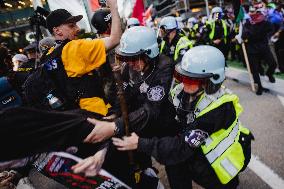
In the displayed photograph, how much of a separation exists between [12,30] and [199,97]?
1473 inches

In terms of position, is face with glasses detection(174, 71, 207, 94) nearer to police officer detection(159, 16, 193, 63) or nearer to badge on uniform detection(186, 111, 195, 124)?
badge on uniform detection(186, 111, 195, 124)

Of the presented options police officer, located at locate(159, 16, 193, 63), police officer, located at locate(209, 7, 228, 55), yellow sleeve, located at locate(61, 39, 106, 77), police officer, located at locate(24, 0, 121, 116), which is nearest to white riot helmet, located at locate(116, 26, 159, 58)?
police officer, located at locate(24, 0, 121, 116)

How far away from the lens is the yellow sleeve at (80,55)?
8.17 ft

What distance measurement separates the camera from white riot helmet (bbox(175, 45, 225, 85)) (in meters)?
2.42

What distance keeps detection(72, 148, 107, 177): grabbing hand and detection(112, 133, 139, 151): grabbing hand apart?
0.14 meters

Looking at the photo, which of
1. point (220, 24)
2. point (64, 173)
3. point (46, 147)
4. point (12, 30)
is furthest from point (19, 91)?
point (12, 30)

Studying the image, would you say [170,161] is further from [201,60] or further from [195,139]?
[201,60]

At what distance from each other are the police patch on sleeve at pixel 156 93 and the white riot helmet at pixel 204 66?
20 centimetres

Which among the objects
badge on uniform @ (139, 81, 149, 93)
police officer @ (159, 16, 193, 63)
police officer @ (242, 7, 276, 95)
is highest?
badge on uniform @ (139, 81, 149, 93)

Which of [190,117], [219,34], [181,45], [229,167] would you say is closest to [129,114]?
[190,117]

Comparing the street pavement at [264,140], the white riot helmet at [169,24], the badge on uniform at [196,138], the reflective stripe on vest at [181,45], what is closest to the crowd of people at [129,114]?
the badge on uniform at [196,138]

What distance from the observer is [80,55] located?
2494 millimetres

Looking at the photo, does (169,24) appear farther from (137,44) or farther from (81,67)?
(81,67)

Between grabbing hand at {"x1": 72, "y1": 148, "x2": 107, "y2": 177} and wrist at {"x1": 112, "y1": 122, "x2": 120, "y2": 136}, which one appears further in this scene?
wrist at {"x1": 112, "y1": 122, "x2": 120, "y2": 136}
